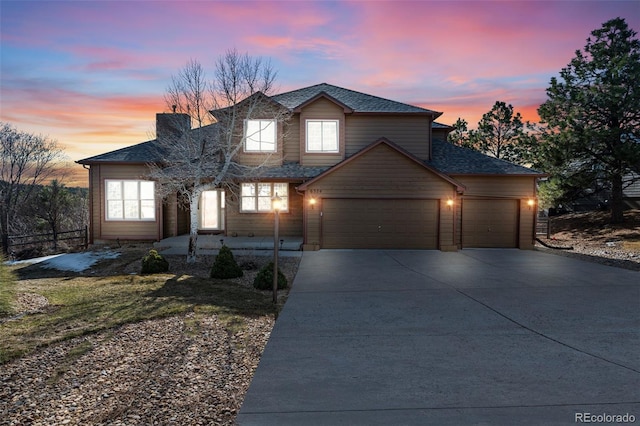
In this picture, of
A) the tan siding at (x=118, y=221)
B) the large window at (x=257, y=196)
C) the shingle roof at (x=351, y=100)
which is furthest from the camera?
the shingle roof at (x=351, y=100)

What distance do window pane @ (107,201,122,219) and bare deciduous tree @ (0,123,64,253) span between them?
35.3ft

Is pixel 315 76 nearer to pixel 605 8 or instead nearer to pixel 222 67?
pixel 222 67

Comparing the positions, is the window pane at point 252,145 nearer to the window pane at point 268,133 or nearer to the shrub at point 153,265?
the window pane at point 268,133

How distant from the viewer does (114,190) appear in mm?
17234

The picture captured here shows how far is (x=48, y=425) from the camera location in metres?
3.44

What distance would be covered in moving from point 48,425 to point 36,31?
1543 centimetres

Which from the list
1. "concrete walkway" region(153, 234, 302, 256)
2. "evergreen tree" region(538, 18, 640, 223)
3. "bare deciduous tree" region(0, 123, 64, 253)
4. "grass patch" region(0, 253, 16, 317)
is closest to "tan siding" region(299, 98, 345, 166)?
"concrete walkway" region(153, 234, 302, 256)

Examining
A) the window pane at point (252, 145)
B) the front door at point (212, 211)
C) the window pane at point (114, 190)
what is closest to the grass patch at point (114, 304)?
the window pane at point (114, 190)

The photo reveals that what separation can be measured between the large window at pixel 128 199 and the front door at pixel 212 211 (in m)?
2.53

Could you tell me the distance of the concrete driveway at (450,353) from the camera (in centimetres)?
382

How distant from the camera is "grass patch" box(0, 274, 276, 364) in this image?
5961 millimetres

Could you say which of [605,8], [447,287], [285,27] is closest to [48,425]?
[447,287]

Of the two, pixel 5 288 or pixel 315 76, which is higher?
pixel 315 76

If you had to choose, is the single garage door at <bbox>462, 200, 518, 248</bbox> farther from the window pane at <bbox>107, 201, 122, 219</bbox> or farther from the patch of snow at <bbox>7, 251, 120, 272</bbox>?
the window pane at <bbox>107, 201, 122, 219</bbox>
